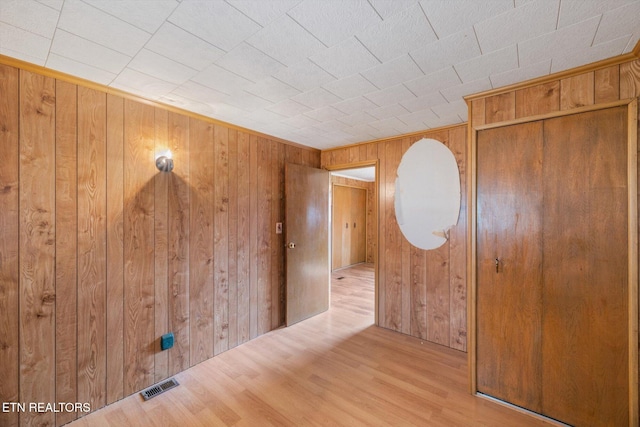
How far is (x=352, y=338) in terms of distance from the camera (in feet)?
9.89

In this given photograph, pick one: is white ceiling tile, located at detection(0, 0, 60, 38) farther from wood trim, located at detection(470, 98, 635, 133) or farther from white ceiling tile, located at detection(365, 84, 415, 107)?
wood trim, located at detection(470, 98, 635, 133)

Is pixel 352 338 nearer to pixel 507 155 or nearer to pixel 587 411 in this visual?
pixel 587 411

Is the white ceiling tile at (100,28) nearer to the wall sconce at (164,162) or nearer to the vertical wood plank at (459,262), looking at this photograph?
the wall sconce at (164,162)

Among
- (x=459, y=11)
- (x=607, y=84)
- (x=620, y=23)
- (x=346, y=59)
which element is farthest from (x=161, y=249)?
(x=607, y=84)

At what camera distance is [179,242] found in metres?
2.38

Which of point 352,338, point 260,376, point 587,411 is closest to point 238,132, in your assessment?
point 260,376

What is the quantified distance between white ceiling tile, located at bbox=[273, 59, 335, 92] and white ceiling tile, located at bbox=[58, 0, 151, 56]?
797 millimetres

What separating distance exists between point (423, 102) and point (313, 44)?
121 cm

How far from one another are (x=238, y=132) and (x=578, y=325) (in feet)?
10.9

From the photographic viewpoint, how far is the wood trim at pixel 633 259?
1569mm

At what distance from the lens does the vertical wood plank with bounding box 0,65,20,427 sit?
160 cm

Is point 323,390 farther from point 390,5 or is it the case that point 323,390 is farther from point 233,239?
point 390,5

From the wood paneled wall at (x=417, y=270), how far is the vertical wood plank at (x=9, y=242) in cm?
315

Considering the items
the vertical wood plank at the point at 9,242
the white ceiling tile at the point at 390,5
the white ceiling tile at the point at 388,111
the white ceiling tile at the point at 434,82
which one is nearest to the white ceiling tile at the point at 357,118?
the white ceiling tile at the point at 388,111
